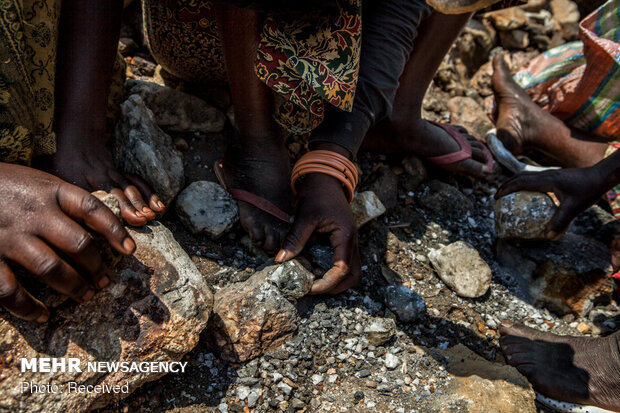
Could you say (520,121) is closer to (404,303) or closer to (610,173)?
(610,173)

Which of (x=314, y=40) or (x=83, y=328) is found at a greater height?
(x=314, y=40)

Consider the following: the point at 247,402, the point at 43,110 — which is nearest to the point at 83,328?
the point at 247,402

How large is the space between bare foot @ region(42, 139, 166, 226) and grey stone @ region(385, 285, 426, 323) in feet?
3.10

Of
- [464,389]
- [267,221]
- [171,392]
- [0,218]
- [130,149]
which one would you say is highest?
[0,218]

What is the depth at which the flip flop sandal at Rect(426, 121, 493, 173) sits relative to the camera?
7.72 feet

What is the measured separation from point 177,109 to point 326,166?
80cm

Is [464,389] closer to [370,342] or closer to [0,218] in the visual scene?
[370,342]

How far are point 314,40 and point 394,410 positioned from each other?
1212 millimetres

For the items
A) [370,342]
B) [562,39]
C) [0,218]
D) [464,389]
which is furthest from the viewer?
[562,39]

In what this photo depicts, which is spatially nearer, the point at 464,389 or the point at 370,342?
the point at 464,389

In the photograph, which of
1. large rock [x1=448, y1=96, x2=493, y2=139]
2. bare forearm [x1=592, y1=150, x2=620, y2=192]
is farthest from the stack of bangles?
large rock [x1=448, y1=96, x2=493, y2=139]

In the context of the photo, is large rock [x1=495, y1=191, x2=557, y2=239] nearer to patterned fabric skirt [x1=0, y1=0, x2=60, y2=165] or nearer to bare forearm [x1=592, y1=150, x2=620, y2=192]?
bare forearm [x1=592, y1=150, x2=620, y2=192]

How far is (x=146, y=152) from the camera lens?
162 centimetres

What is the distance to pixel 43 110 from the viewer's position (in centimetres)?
131
